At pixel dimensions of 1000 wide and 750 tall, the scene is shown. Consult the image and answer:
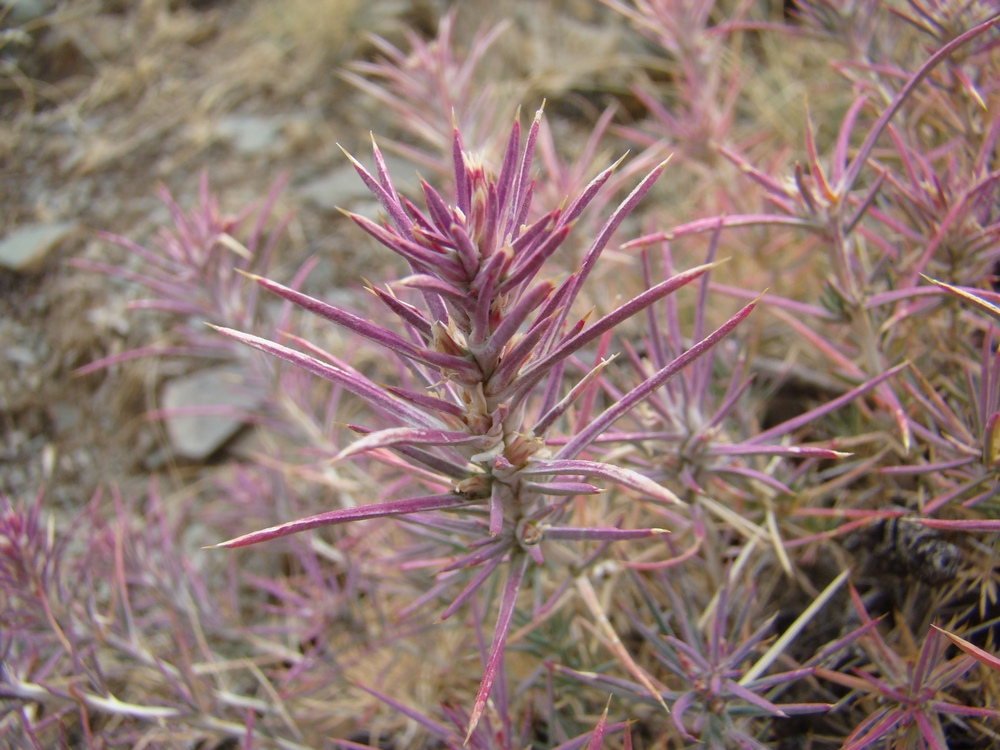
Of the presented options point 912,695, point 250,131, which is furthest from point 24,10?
point 912,695

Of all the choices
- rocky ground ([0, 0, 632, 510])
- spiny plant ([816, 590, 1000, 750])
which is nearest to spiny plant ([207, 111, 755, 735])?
spiny plant ([816, 590, 1000, 750])

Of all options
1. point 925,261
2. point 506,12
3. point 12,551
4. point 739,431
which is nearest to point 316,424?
point 12,551

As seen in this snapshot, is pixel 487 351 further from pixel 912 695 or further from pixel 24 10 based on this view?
pixel 24 10

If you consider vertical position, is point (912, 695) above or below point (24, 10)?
below

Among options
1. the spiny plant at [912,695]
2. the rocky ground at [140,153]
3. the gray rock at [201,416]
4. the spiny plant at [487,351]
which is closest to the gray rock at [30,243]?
the rocky ground at [140,153]

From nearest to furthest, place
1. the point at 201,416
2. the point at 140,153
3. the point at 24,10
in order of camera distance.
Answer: the point at 201,416
the point at 24,10
the point at 140,153

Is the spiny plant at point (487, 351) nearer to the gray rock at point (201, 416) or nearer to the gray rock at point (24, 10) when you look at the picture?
the gray rock at point (201, 416)
